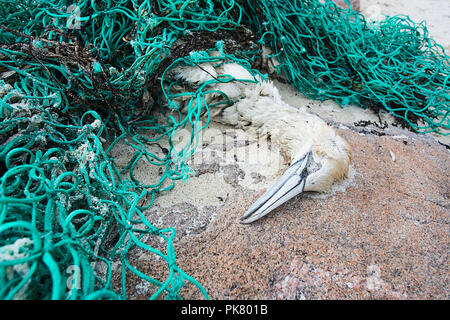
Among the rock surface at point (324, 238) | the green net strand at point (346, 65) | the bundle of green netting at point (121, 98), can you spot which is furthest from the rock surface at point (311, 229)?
the green net strand at point (346, 65)

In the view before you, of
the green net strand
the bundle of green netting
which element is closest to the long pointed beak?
the bundle of green netting

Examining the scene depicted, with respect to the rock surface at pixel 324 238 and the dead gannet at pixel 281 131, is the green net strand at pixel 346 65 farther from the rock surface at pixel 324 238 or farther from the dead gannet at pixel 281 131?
the rock surface at pixel 324 238

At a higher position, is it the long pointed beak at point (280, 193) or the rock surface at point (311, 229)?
the long pointed beak at point (280, 193)

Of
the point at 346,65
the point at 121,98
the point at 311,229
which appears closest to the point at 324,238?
the point at 311,229

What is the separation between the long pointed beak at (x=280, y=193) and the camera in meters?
1.59

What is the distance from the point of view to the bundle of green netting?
3.97ft

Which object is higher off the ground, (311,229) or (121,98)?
(121,98)

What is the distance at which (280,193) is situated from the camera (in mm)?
1643

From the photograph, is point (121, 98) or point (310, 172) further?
point (121, 98)

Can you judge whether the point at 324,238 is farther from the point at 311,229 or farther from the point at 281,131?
the point at 281,131

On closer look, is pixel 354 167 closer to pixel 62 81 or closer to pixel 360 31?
pixel 360 31

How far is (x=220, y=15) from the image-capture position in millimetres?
2271

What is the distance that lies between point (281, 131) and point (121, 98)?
1.18 metres
